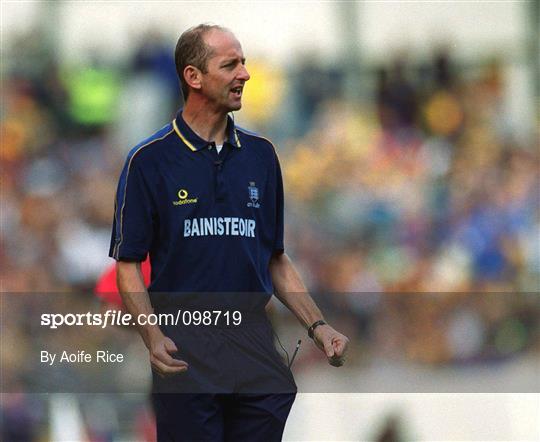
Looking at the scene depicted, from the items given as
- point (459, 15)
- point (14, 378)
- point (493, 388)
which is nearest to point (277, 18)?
point (459, 15)

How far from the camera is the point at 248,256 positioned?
11.3ft

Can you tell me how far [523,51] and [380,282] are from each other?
7.25 ft

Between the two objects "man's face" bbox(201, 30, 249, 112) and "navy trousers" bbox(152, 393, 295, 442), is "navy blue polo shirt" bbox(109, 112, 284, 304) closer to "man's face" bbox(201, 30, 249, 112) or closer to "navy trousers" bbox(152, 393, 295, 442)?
"man's face" bbox(201, 30, 249, 112)

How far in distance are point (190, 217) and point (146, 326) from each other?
330 mm

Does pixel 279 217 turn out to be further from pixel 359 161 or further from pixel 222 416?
pixel 359 161

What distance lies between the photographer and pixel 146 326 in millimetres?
3367

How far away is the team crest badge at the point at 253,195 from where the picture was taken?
349cm

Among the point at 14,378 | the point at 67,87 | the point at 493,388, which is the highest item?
the point at 67,87

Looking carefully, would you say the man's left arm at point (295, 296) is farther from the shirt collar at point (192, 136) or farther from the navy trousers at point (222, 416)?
the shirt collar at point (192, 136)

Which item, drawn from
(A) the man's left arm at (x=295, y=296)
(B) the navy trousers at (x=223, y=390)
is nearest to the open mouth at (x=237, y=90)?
(A) the man's left arm at (x=295, y=296)

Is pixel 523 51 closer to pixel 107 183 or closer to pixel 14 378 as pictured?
pixel 107 183

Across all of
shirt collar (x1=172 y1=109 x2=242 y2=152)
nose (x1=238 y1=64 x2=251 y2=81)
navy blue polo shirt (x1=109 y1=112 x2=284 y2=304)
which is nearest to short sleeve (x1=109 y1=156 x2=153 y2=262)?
navy blue polo shirt (x1=109 y1=112 x2=284 y2=304)

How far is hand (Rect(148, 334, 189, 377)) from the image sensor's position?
3.31m

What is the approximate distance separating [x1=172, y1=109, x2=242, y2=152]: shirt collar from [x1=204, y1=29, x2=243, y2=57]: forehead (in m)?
0.22
